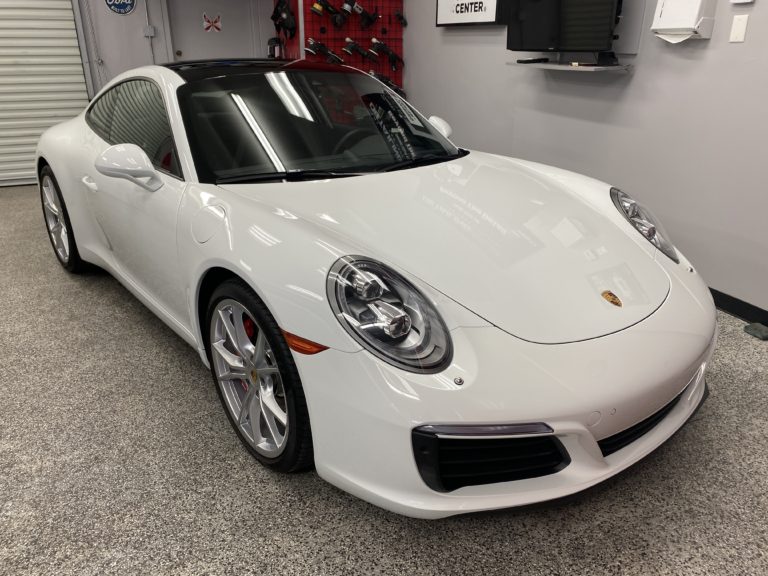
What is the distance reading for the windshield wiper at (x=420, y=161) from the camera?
6.86ft

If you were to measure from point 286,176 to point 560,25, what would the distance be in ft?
7.59

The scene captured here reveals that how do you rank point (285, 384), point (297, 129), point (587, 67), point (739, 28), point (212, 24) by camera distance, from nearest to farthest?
point (285, 384) < point (297, 129) < point (739, 28) < point (587, 67) < point (212, 24)

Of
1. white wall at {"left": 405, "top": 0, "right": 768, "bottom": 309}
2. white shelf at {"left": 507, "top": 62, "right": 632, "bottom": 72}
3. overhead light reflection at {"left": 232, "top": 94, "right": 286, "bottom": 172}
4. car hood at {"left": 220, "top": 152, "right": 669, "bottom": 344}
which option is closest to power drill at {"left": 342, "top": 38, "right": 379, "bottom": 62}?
white wall at {"left": 405, "top": 0, "right": 768, "bottom": 309}

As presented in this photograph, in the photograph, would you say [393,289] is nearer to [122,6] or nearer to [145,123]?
[145,123]

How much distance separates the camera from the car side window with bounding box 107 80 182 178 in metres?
2.03

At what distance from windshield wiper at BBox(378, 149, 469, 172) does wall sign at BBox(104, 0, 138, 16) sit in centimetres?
491

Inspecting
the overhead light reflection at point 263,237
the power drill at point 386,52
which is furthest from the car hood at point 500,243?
the power drill at point 386,52

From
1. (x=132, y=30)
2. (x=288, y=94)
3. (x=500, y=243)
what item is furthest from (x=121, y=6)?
(x=500, y=243)

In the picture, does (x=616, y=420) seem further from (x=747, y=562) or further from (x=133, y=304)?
(x=133, y=304)

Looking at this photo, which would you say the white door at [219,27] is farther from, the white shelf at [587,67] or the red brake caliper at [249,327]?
the red brake caliper at [249,327]

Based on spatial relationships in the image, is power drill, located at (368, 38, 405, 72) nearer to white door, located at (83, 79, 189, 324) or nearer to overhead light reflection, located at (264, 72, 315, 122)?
white door, located at (83, 79, 189, 324)

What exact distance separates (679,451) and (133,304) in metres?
2.46

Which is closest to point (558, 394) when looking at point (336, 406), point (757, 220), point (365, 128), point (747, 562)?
point (336, 406)

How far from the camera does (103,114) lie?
268 centimetres
